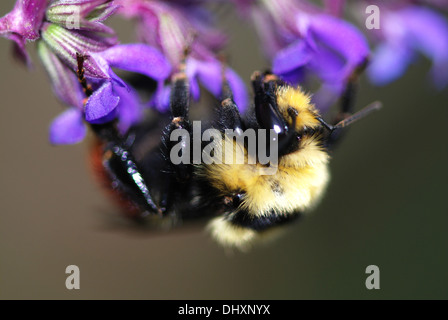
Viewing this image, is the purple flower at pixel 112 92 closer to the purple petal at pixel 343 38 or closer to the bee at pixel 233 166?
the bee at pixel 233 166

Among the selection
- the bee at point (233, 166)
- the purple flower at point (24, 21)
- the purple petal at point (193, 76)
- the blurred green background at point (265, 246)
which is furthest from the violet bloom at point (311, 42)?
the blurred green background at point (265, 246)

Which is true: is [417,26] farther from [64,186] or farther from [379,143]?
[64,186]

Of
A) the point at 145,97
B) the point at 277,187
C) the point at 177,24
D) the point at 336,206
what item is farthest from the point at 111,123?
the point at 336,206

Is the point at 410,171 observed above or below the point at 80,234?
above

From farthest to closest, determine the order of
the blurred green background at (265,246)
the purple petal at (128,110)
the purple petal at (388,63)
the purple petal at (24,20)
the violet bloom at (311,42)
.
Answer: the blurred green background at (265,246)
the purple petal at (388,63)
the violet bloom at (311,42)
the purple petal at (128,110)
the purple petal at (24,20)

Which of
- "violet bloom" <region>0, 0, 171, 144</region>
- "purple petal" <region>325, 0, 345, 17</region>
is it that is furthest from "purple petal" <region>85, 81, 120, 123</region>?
"purple petal" <region>325, 0, 345, 17</region>

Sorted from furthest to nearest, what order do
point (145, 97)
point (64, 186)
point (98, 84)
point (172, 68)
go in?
point (64, 186)
point (145, 97)
point (172, 68)
point (98, 84)

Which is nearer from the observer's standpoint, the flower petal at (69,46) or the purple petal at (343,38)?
the flower petal at (69,46)
